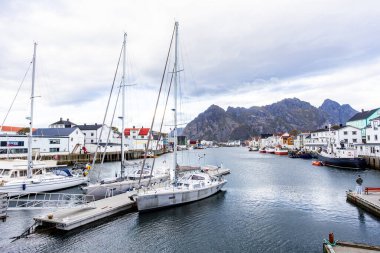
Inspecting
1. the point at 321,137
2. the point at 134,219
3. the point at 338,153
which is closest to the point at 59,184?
the point at 134,219

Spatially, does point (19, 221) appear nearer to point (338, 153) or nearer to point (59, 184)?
point (59, 184)

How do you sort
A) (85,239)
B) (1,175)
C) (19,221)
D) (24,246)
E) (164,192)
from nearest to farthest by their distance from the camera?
(24,246) < (85,239) < (19,221) < (164,192) < (1,175)

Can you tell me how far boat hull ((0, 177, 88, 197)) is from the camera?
3009cm

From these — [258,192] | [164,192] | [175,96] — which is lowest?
[258,192]

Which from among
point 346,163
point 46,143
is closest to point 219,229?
point 346,163

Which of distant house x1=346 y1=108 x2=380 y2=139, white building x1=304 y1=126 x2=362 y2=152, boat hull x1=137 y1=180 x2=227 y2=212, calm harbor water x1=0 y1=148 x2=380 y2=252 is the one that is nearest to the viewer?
calm harbor water x1=0 y1=148 x2=380 y2=252

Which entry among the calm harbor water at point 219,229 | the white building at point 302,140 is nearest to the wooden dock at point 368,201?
the calm harbor water at point 219,229

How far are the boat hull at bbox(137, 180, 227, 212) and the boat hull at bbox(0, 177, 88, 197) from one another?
1421cm

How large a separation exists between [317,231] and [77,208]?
21130mm

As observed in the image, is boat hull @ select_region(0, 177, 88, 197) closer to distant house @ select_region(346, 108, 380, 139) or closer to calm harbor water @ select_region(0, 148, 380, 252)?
calm harbor water @ select_region(0, 148, 380, 252)

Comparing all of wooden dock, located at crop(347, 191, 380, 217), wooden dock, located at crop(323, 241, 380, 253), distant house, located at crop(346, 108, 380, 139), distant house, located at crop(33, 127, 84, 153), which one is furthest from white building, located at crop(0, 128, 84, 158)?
distant house, located at crop(346, 108, 380, 139)

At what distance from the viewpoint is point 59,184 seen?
36.2 m

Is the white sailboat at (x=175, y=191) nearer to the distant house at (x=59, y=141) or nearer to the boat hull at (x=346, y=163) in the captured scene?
the boat hull at (x=346, y=163)

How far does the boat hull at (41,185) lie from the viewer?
1185 inches
